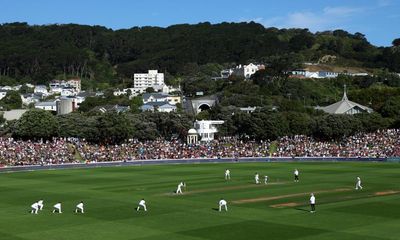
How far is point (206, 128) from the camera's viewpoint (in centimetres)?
11556

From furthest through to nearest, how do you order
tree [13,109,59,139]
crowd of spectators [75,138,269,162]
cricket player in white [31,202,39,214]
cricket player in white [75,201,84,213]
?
tree [13,109,59,139]
crowd of spectators [75,138,269,162]
cricket player in white [31,202,39,214]
cricket player in white [75,201,84,213]

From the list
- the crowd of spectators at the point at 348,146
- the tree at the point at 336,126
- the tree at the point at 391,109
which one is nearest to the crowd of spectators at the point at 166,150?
the crowd of spectators at the point at 348,146

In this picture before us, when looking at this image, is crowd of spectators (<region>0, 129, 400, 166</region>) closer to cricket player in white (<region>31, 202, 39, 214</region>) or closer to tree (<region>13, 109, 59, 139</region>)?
tree (<region>13, 109, 59, 139</region>)

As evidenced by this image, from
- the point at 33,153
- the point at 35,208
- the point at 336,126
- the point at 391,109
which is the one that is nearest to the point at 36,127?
the point at 33,153

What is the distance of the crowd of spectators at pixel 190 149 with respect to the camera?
277 ft

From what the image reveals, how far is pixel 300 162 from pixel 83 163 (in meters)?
29.9

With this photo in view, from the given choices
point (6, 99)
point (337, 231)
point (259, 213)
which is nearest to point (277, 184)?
point (259, 213)

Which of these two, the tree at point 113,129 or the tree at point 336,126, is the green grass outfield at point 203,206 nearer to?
the tree at point 113,129

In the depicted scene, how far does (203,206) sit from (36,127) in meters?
59.1

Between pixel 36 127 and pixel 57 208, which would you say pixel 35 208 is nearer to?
pixel 57 208

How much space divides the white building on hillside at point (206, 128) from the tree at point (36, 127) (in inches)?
1102

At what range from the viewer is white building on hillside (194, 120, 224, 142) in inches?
4481

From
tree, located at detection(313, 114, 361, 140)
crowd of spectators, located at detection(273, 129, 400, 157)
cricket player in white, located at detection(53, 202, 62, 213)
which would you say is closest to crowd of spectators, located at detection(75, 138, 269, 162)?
crowd of spectators, located at detection(273, 129, 400, 157)

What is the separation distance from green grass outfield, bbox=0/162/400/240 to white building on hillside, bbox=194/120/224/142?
4336 cm
